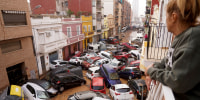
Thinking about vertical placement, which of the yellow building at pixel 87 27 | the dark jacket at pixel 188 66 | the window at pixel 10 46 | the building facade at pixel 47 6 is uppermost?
the building facade at pixel 47 6

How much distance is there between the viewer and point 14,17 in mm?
10180

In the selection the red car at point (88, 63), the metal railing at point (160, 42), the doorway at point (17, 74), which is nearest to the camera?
the metal railing at point (160, 42)

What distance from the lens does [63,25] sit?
1780cm

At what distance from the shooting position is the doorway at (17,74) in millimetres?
10711

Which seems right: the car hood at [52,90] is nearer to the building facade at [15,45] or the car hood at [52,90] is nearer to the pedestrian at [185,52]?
the building facade at [15,45]

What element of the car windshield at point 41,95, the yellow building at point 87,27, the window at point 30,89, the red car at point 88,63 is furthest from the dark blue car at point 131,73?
the yellow building at point 87,27

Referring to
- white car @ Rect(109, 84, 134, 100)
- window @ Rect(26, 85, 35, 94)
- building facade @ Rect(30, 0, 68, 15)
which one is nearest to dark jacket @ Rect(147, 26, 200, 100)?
white car @ Rect(109, 84, 134, 100)

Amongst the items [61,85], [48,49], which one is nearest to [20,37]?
[48,49]

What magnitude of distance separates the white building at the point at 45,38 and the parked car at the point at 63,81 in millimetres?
3915

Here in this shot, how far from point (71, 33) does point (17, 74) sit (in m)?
10.4

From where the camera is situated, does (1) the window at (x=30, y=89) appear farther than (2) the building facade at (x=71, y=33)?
No

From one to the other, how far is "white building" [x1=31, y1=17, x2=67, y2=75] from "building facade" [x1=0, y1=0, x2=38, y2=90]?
0.87 metres

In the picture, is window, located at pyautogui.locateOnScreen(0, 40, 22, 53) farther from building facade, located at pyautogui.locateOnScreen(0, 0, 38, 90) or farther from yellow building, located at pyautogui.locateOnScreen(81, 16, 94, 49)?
yellow building, located at pyautogui.locateOnScreen(81, 16, 94, 49)

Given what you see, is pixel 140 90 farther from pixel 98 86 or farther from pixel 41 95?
pixel 41 95
